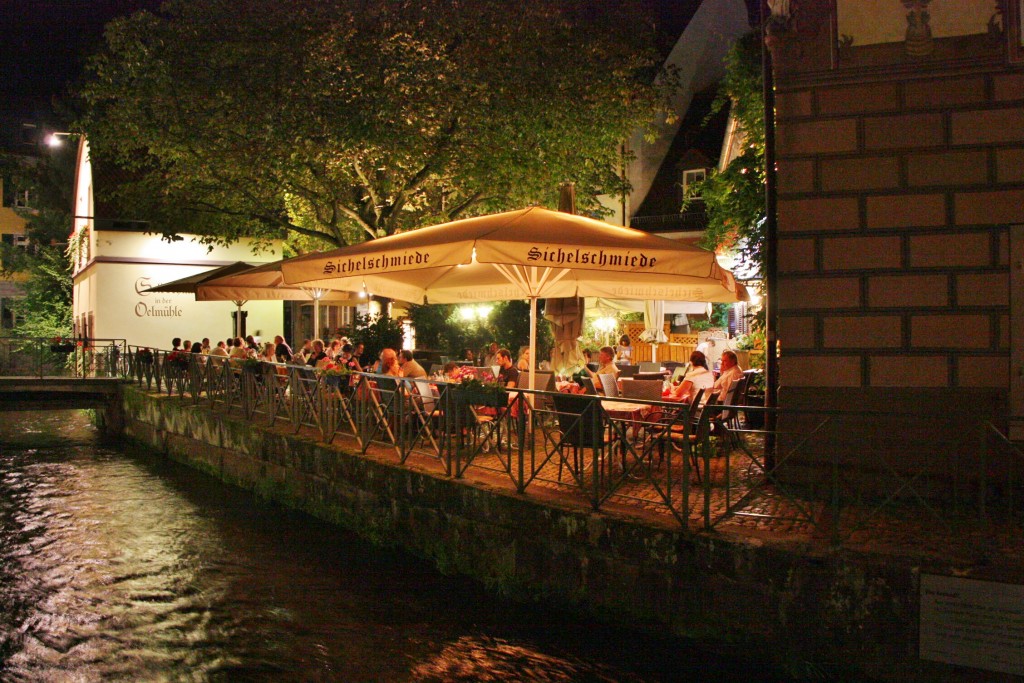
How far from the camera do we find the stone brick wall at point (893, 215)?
7.75 metres

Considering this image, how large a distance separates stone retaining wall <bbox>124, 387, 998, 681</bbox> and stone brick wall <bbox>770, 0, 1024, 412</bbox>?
2.55 meters

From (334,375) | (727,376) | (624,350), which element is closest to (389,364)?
(334,375)

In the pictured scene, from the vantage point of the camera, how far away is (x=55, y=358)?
74.2ft

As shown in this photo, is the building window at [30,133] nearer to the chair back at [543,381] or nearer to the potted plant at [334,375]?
the potted plant at [334,375]

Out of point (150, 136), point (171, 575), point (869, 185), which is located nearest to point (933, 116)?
point (869, 185)

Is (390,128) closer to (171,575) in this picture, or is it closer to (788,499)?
(171,575)

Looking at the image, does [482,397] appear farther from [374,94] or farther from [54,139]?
Result: [54,139]

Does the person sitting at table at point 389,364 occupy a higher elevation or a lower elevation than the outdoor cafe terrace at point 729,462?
higher

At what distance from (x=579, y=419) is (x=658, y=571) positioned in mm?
1409

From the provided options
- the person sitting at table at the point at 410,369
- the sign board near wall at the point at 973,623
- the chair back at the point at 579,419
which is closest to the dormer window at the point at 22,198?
the person sitting at table at the point at 410,369

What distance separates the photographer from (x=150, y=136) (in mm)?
16734

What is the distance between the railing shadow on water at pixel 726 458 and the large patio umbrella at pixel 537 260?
1231 millimetres

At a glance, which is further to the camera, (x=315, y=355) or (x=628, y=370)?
(x=628, y=370)

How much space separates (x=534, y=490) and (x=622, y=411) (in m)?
2.31
